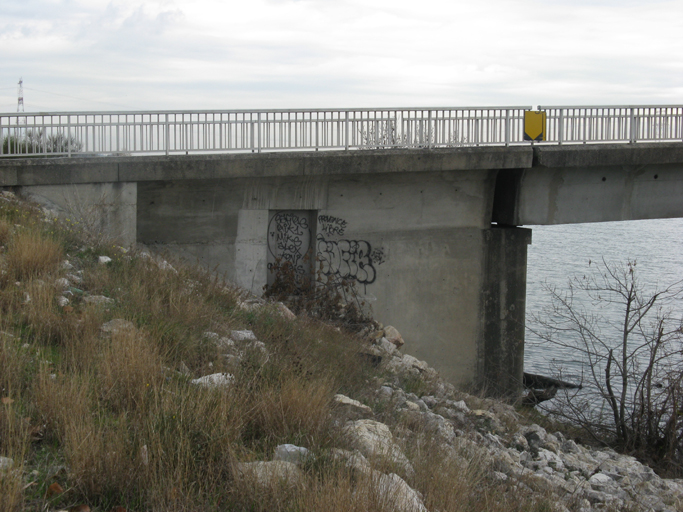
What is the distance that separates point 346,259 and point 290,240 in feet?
4.30

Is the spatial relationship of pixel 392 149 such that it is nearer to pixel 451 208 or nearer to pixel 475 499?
pixel 451 208

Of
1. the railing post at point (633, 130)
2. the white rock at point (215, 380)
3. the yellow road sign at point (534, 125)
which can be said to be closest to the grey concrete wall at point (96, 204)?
the white rock at point (215, 380)

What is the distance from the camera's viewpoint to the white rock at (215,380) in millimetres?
4270

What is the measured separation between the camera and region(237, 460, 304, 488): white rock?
3.16 meters

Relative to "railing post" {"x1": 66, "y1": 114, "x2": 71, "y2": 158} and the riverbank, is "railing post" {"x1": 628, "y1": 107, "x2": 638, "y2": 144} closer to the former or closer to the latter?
the riverbank

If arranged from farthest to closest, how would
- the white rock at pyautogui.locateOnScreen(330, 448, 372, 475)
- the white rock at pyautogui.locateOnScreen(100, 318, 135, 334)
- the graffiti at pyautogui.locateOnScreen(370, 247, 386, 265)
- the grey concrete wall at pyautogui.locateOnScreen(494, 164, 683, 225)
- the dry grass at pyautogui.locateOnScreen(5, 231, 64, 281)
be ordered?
1. the grey concrete wall at pyautogui.locateOnScreen(494, 164, 683, 225)
2. the graffiti at pyautogui.locateOnScreen(370, 247, 386, 265)
3. the dry grass at pyautogui.locateOnScreen(5, 231, 64, 281)
4. the white rock at pyautogui.locateOnScreen(100, 318, 135, 334)
5. the white rock at pyautogui.locateOnScreen(330, 448, 372, 475)

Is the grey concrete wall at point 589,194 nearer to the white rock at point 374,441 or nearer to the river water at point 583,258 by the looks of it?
the river water at point 583,258

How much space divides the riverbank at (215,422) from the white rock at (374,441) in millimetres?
18

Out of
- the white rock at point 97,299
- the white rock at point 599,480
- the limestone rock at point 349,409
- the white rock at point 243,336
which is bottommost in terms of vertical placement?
the white rock at point 599,480

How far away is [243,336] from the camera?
6.43 m

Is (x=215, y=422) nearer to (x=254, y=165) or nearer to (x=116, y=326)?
(x=116, y=326)

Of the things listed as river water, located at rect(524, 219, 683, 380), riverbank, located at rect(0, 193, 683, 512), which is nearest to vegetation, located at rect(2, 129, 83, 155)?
riverbank, located at rect(0, 193, 683, 512)

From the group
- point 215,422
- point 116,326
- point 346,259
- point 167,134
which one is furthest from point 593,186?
point 215,422

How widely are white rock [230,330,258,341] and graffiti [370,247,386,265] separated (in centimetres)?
742
